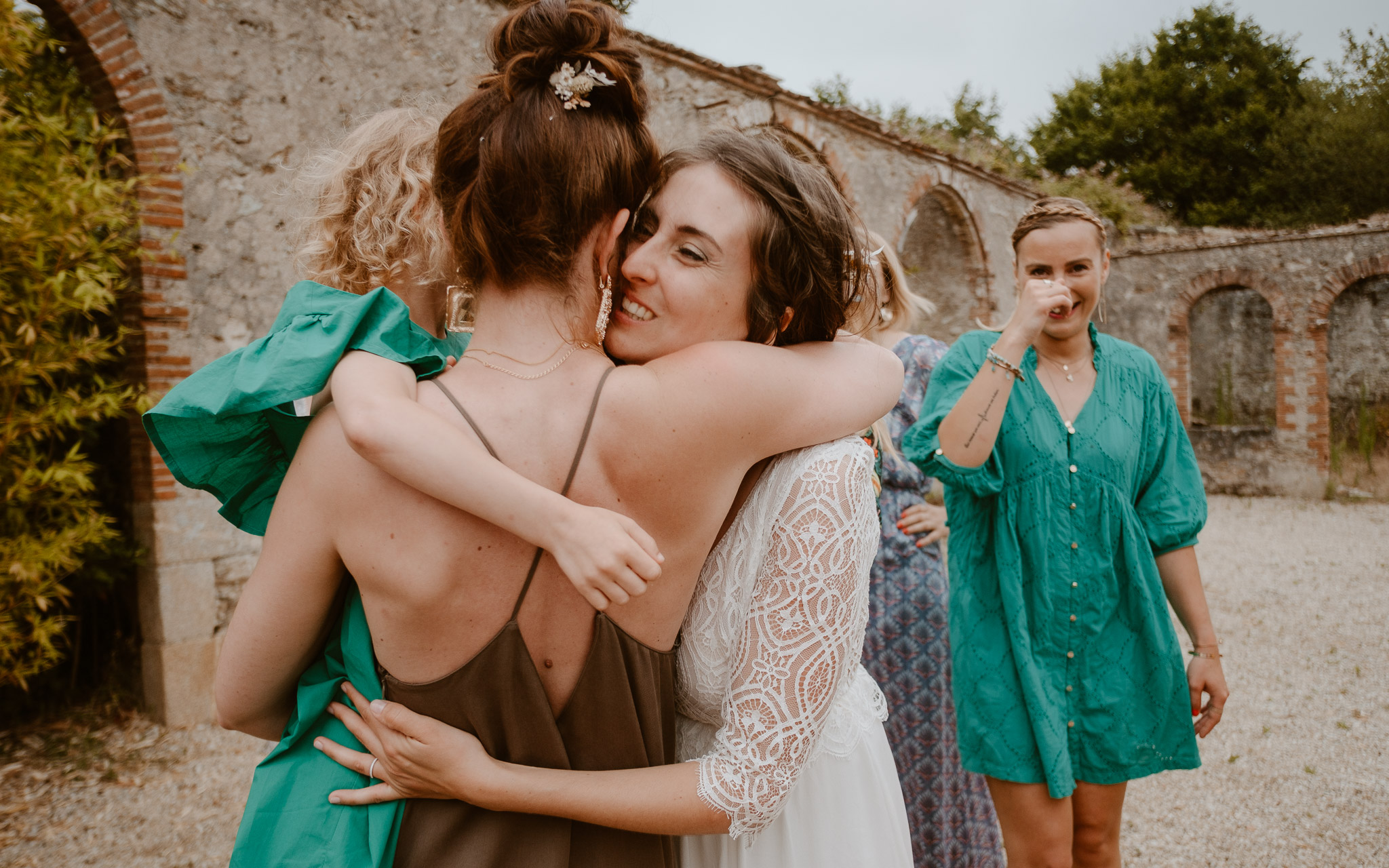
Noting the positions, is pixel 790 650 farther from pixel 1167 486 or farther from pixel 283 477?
pixel 1167 486

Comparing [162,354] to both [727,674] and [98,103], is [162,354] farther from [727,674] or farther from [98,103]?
[727,674]

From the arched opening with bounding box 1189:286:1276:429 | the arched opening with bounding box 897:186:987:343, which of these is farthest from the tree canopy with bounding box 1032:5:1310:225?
the arched opening with bounding box 897:186:987:343

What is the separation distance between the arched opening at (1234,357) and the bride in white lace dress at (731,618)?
64.2ft

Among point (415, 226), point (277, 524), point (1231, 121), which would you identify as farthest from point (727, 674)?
point (1231, 121)

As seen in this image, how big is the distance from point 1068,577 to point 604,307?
5.95ft

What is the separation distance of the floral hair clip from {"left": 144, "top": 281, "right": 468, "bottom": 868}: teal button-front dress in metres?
0.45

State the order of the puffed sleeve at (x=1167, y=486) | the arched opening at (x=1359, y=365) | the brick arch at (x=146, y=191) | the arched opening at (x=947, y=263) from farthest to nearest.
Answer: the arched opening at (x=1359, y=365), the arched opening at (x=947, y=263), the brick arch at (x=146, y=191), the puffed sleeve at (x=1167, y=486)

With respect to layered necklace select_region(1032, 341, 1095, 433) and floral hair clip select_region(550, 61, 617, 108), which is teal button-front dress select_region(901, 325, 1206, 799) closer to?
layered necklace select_region(1032, 341, 1095, 433)

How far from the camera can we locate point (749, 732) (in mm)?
1271

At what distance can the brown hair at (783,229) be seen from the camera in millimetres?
1367

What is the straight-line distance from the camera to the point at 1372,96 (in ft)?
80.2

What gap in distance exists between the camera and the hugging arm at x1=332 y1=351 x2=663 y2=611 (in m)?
1.02

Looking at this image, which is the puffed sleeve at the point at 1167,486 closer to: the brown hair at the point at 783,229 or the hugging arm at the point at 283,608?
the brown hair at the point at 783,229

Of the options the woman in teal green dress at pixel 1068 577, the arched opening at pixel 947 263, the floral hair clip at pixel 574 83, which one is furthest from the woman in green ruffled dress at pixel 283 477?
the arched opening at pixel 947 263
